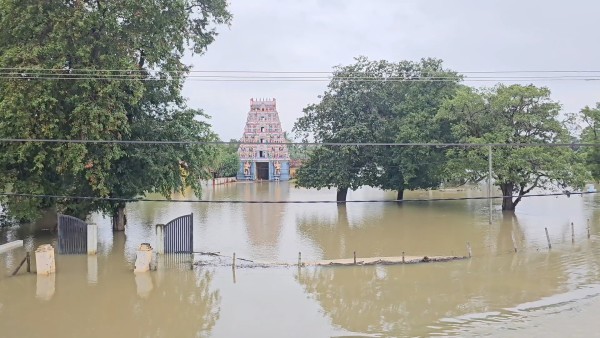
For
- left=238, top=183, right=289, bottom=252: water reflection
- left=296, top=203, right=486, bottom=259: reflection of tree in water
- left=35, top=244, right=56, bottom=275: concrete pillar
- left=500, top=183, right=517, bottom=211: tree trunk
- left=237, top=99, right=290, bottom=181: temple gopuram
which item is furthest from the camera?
left=237, top=99, right=290, bottom=181: temple gopuram

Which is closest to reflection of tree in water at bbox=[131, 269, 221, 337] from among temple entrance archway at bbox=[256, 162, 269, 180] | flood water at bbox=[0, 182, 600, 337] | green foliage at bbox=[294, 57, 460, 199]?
flood water at bbox=[0, 182, 600, 337]

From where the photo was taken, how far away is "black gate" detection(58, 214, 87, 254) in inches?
634

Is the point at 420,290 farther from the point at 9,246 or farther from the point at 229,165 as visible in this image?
the point at 229,165

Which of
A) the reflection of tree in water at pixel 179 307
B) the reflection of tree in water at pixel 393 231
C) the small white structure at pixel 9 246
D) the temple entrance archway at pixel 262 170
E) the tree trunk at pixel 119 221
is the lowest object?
the reflection of tree in water at pixel 179 307

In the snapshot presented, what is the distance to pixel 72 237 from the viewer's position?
1619 centimetres

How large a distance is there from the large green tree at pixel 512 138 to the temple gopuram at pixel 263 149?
32.0 m

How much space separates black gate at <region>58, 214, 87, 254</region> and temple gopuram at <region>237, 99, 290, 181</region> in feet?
135

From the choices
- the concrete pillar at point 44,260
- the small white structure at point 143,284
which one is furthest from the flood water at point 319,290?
the concrete pillar at point 44,260

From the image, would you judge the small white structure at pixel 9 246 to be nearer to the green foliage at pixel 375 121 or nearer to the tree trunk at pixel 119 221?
the tree trunk at pixel 119 221

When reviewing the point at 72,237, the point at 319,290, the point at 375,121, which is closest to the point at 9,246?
the point at 72,237

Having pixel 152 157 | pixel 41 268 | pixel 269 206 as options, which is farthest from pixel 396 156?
pixel 41 268

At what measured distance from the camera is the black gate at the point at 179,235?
15.7 metres

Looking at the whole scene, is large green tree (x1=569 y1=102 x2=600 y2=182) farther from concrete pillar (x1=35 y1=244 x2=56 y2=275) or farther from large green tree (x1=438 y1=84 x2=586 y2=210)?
concrete pillar (x1=35 y1=244 x2=56 y2=275)

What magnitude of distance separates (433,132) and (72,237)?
67.1ft
